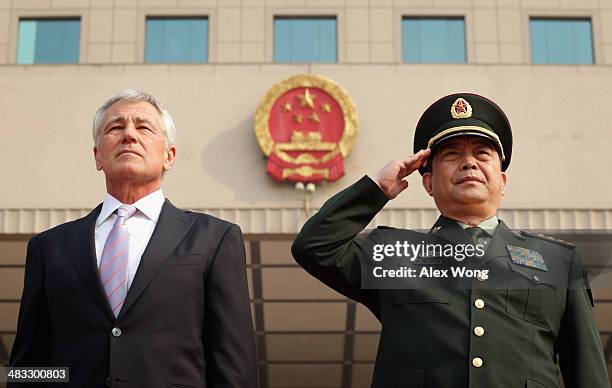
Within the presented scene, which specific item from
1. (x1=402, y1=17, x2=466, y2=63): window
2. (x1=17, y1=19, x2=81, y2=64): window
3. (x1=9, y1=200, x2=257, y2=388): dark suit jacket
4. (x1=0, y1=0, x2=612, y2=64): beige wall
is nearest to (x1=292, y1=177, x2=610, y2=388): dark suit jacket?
(x1=9, y1=200, x2=257, y2=388): dark suit jacket

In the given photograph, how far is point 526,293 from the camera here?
3010 millimetres

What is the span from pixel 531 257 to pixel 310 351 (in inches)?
402

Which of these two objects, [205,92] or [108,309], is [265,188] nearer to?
[205,92]

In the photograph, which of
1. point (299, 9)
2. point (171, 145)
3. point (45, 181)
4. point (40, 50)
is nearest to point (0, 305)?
point (45, 181)

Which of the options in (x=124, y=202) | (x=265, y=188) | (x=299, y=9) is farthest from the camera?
(x=299, y=9)

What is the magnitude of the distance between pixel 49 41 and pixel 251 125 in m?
2.97

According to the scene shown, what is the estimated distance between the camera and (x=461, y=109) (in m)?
3.24

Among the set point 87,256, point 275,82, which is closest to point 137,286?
point 87,256

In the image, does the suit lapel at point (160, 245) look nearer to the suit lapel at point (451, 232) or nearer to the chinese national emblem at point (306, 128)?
the suit lapel at point (451, 232)

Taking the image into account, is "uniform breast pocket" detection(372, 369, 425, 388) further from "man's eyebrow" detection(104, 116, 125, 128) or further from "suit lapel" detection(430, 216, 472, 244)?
"man's eyebrow" detection(104, 116, 125, 128)

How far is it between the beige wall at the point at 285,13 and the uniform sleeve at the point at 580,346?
958 cm

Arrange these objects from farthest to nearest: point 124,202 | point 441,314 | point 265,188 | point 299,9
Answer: point 299,9, point 265,188, point 124,202, point 441,314

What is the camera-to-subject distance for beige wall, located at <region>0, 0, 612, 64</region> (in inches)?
494

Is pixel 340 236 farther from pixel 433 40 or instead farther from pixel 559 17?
pixel 559 17
